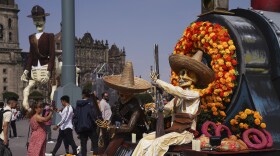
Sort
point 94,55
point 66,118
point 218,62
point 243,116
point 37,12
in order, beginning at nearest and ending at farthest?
point 243,116 → point 218,62 → point 66,118 → point 37,12 → point 94,55

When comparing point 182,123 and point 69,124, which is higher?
point 182,123

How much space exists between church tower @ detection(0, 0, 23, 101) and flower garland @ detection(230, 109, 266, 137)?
304 ft

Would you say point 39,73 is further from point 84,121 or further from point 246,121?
point 246,121

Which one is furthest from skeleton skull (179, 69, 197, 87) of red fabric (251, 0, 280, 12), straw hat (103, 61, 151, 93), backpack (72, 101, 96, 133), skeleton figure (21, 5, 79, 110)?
skeleton figure (21, 5, 79, 110)

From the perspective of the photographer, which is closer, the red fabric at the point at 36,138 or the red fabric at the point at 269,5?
the red fabric at the point at 269,5

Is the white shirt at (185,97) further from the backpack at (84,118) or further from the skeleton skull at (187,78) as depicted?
the backpack at (84,118)

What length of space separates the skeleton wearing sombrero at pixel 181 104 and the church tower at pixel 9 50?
303ft

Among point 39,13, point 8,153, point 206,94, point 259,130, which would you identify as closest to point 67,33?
point 39,13

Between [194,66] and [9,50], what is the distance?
95.2 m

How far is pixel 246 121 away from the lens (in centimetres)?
702

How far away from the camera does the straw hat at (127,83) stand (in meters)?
7.54

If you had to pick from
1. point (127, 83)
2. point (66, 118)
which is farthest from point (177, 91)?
point (66, 118)

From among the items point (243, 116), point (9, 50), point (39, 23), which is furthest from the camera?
point (9, 50)

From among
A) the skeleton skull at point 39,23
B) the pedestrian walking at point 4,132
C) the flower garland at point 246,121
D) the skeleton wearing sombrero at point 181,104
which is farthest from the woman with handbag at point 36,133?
the flower garland at point 246,121
